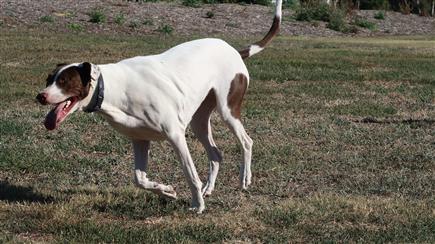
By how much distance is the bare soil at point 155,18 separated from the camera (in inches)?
1059

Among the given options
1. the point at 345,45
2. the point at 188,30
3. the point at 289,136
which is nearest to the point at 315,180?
the point at 289,136

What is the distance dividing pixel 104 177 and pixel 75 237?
2.21 m

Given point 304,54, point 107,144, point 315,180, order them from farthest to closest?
1. point 304,54
2. point 107,144
3. point 315,180

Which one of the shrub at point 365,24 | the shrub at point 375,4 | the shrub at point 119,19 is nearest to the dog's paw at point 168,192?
the shrub at point 119,19

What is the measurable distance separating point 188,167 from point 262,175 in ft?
5.84

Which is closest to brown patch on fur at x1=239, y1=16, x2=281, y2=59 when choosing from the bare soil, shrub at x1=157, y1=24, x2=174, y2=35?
the bare soil

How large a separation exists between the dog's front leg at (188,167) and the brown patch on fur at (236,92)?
908mm

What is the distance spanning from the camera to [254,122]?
1137 cm

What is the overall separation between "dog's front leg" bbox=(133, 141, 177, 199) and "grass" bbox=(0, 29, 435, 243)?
0.16 meters

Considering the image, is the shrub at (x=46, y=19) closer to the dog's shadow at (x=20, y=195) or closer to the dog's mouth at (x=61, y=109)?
the dog's shadow at (x=20, y=195)

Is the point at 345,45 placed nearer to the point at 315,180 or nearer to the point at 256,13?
the point at 256,13

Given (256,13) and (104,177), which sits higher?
(104,177)

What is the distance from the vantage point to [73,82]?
5938mm

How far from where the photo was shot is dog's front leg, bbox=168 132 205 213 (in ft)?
21.2
